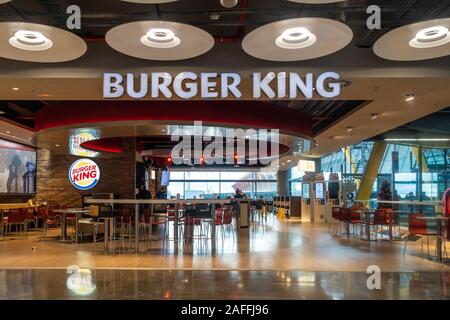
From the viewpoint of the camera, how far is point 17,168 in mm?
14242

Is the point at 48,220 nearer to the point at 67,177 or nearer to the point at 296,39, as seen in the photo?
the point at 67,177

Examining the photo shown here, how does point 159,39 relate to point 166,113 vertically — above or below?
above

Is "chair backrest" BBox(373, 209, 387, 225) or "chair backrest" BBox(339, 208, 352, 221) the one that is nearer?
"chair backrest" BBox(373, 209, 387, 225)

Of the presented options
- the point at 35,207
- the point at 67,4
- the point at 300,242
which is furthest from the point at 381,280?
the point at 35,207

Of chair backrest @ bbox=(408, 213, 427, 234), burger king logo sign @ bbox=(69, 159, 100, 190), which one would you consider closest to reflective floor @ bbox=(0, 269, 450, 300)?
chair backrest @ bbox=(408, 213, 427, 234)

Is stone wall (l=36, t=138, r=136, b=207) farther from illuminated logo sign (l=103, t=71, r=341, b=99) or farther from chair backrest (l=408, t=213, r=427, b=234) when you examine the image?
chair backrest (l=408, t=213, r=427, b=234)

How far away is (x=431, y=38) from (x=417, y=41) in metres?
0.15

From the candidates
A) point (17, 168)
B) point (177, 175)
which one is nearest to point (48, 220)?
point (17, 168)

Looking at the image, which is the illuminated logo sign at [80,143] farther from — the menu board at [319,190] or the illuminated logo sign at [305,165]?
the illuminated logo sign at [305,165]

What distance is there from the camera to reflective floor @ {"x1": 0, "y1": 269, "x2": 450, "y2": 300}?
176 inches

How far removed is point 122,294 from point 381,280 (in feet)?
10.6

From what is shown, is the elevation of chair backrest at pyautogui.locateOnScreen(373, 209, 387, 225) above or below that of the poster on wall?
below

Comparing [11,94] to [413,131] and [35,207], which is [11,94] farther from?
[413,131]

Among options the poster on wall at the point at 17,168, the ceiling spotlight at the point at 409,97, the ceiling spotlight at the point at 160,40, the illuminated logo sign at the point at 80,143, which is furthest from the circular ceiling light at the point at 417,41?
the poster on wall at the point at 17,168
